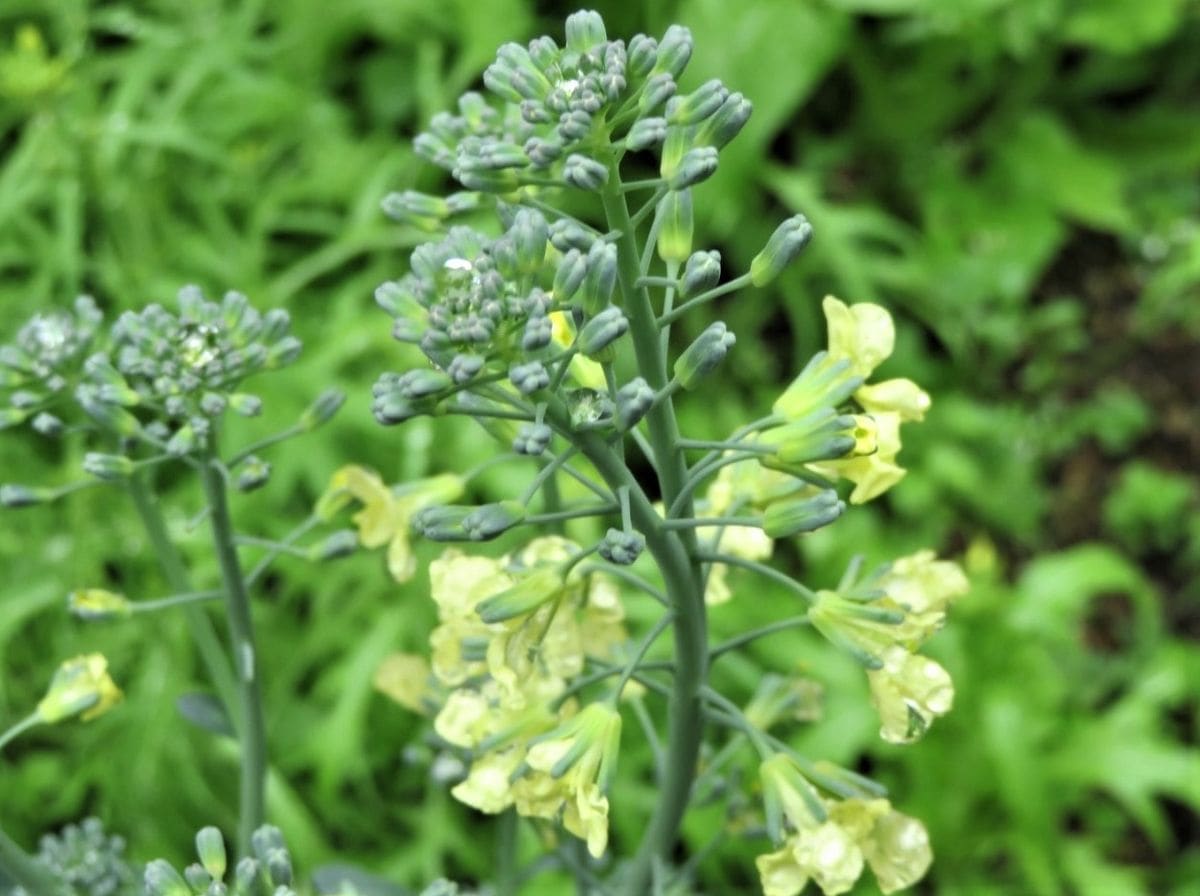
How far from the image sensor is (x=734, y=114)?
2.58 feet

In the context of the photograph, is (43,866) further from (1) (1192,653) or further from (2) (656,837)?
(1) (1192,653)

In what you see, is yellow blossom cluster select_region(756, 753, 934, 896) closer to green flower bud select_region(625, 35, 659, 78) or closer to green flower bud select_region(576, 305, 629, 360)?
green flower bud select_region(576, 305, 629, 360)

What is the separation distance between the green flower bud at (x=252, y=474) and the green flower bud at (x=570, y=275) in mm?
300

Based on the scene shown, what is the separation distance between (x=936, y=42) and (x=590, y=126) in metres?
2.55

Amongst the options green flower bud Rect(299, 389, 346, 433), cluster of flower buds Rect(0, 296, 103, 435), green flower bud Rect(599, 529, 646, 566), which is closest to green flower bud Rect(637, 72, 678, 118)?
green flower bud Rect(599, 529, 646, 566)

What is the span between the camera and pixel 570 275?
732mm

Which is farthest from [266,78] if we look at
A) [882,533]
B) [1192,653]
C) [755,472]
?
[1192,653]

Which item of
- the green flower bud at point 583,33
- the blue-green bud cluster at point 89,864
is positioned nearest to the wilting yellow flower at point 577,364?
the green flower bud at point 583,33

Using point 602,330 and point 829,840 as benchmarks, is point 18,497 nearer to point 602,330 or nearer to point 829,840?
point 602,330

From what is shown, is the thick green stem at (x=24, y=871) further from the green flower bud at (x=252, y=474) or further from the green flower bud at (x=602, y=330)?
the green flower bud at (x=602, y=330)

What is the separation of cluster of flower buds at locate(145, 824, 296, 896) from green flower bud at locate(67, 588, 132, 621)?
0.22 m

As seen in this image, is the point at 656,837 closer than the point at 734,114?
No

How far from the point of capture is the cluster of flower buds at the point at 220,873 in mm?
781

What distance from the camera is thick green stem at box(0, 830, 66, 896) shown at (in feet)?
2.90
